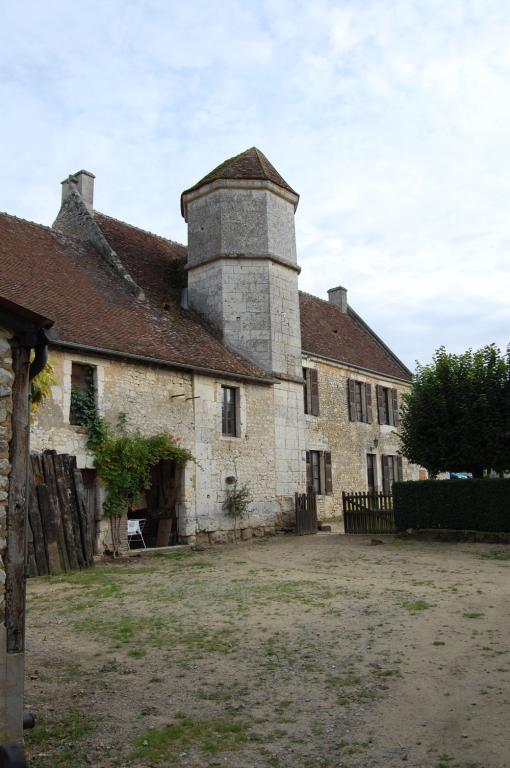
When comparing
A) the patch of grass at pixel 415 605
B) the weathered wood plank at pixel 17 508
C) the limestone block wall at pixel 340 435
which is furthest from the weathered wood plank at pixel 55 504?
the limestone block wall at pixel 340 435

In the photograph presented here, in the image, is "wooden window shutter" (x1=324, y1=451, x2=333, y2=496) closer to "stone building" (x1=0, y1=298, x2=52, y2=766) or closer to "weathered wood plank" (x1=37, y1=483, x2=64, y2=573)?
"weathered wood plank" (x1=37, y1=483, x2=64, y2=573)

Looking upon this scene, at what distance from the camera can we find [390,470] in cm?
2312

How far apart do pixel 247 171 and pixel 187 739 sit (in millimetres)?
15369

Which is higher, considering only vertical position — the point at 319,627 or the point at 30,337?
the point at 30,337

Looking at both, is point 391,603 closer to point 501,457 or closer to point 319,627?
point 319,627

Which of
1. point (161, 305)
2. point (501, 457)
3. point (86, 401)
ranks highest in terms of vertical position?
point (161, 305)

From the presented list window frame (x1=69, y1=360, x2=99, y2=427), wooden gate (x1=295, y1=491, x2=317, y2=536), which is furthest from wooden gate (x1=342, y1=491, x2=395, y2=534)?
window frame (x1=69, y1=360, x2=99, y2=427)

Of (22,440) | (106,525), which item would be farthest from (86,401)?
(22,440)

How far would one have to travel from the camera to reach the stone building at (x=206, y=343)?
41.6ft

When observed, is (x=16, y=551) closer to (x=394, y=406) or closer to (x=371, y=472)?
(x=371, y=472)

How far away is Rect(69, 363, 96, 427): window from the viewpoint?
1202 centimetres

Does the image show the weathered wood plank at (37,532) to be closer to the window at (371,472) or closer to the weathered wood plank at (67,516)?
the weathered wood plank at (67,516)

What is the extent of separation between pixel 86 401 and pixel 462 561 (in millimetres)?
7253

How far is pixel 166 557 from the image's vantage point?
12266mm
